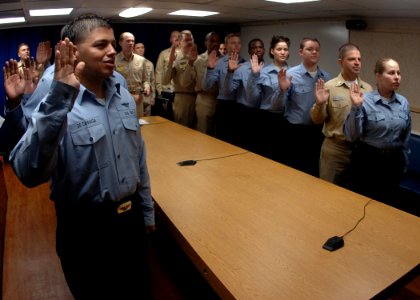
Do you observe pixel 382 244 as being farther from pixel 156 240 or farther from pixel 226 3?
pixel 226 3

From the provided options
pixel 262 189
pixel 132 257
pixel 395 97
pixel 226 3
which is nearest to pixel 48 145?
pixel 132 257

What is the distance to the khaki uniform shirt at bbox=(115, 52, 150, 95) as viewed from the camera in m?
5.18

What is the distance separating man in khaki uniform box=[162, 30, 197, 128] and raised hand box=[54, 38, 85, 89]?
132 inches

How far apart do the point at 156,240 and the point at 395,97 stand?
2165mm

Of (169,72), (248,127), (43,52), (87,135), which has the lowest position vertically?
(248,127)

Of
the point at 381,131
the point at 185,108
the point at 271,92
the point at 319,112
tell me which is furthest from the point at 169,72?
the point at 381,131

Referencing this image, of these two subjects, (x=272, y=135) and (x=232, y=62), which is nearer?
(x=232, y=62)

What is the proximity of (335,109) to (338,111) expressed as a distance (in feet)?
0.10

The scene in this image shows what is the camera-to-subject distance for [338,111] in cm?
290

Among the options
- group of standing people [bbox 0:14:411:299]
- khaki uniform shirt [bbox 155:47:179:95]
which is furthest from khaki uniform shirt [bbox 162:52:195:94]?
group of standing people [bbox 0:14:411:299]

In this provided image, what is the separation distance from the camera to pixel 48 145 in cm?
106

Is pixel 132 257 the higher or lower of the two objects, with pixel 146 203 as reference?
lower

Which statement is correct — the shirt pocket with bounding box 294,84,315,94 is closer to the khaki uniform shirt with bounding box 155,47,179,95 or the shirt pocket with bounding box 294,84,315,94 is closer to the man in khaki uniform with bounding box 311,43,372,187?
the man in khaki uniform with bounding box 311,43,372,187

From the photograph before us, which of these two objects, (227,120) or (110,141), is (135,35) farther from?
(110,141)
